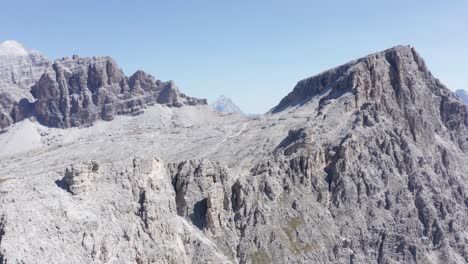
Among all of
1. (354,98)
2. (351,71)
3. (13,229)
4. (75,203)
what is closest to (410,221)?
(354,98)

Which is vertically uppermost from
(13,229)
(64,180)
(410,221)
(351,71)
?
(351,71)

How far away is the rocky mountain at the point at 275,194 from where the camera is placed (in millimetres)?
91125

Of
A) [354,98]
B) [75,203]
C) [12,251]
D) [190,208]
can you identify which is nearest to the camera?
[12,251]

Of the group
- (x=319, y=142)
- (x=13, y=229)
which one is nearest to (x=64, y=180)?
(x=13, y=229)

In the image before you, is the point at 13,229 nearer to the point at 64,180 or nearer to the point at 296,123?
the point at 64,180

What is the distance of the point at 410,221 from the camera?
492 feet

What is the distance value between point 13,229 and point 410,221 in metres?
111

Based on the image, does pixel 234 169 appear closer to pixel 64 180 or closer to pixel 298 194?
pixel 298 194

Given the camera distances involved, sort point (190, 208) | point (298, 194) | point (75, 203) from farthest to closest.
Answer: point (298, 194), point (190, 208), point (75, 203)

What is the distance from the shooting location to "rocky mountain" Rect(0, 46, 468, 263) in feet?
299

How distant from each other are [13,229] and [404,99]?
15002 centimetres

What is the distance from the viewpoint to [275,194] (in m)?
135

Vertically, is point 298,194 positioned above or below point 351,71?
below

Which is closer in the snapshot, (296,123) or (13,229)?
(13,229)
